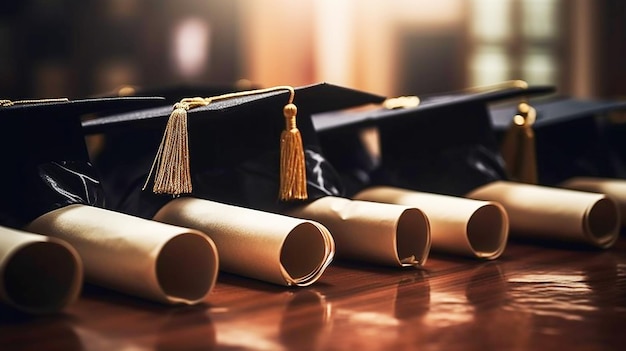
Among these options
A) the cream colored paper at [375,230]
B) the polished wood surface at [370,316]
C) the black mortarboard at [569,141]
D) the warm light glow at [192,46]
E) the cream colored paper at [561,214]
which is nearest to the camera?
the polished wood surface at [370,316]

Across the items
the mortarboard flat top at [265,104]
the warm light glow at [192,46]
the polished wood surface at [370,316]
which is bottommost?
the polished wood surface at [370,316]

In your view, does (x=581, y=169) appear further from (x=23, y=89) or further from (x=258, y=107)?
(x=23, y=89)

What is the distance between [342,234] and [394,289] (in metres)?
0.17

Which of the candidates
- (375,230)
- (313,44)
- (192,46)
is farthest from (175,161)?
(313,44)

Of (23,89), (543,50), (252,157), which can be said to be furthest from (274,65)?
(252,157)

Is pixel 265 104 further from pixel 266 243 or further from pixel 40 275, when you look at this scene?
pixel 40 275

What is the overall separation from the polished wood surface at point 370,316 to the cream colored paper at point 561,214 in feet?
0.49

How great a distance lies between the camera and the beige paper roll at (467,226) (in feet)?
4.59

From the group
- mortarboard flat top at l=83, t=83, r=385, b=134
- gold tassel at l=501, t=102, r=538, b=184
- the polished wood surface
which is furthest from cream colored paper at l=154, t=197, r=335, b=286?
gold tassel at l=501, t=102, r=538, b=184

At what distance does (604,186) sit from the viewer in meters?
1.76

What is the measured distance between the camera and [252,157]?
1.42 m

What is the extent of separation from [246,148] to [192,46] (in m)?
1.59

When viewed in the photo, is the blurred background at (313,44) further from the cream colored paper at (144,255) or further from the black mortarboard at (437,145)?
the cream colored paper at (144,255)

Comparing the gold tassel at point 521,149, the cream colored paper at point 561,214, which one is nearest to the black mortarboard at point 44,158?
the cream colored paper at point 561,214
